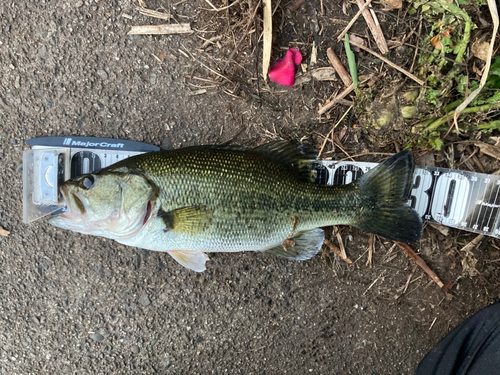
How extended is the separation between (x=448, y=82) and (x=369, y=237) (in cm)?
135

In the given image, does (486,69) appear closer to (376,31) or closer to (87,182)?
(376,31)

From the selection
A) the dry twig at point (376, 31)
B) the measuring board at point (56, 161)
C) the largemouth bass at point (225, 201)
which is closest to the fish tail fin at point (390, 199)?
the largemouth bass at point (225, 201)

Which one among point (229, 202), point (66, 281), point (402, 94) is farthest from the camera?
point (66, 281)

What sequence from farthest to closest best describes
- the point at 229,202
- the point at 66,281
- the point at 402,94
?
the point at 66,281 < the point at 402,94 < the point at 229,202

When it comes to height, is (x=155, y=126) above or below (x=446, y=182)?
above

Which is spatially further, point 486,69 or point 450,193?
point 450,193

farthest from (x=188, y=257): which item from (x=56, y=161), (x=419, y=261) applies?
(x=419, y=261)

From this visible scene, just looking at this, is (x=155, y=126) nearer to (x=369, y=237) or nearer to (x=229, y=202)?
(x=229, y=202)

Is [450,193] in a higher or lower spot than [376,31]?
lower

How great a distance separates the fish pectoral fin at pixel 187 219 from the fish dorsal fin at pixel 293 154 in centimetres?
60

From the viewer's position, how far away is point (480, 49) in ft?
7.30

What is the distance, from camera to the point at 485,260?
2.62 m

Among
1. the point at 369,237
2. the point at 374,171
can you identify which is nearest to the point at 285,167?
the point at 374,171

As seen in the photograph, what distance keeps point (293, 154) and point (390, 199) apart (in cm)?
79
